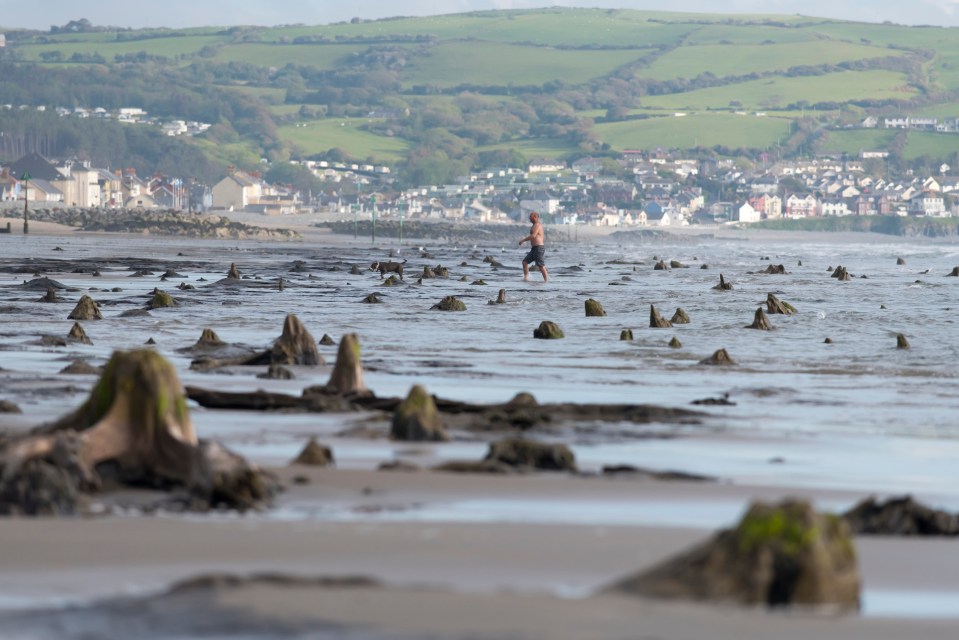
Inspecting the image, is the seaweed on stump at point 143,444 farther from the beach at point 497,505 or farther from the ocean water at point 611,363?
the ocean water at point 611,363

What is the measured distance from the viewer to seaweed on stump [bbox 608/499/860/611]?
4906mm

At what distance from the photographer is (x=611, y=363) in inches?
669

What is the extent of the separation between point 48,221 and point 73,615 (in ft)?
328

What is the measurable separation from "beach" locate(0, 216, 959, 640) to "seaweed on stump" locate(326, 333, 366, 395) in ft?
3.08

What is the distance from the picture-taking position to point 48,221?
102m

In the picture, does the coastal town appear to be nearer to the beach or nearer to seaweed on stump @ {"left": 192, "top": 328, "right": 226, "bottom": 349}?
seaweed on stump @ {"left": 192, "top": 328, "right": 226, "bottom": 349}

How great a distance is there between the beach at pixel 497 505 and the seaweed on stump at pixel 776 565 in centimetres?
7

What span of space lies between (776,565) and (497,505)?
2506mm

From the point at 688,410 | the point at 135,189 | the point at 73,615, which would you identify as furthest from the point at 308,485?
the point at 135,189

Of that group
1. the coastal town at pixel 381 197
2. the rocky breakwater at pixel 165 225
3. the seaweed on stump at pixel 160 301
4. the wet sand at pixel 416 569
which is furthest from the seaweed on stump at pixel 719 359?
the coastal town at pixel 381 197

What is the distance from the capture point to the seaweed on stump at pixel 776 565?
4.91 metres

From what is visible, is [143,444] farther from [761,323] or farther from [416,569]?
[761,323]

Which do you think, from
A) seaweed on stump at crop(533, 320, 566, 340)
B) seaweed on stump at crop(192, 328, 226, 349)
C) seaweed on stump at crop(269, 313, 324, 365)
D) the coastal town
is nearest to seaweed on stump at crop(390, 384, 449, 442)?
seaweed on stump at crop(269, 313, 324, 365)

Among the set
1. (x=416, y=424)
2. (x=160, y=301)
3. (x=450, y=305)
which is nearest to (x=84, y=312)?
(x=160, y=301)
